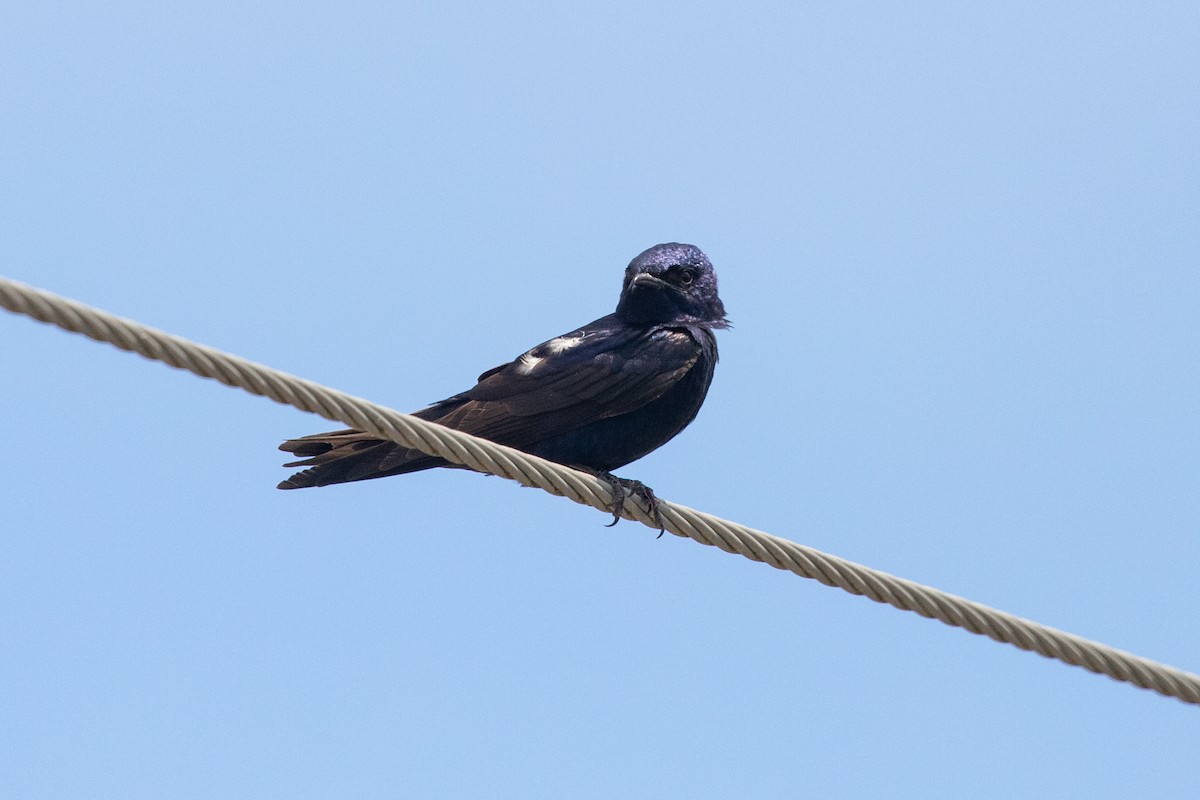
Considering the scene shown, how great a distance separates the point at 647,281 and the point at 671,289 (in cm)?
15

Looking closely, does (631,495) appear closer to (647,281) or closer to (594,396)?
(594,396)

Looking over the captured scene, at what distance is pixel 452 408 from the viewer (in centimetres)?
747

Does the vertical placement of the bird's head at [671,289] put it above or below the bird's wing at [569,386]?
above

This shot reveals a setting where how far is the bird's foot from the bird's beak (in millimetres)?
1663

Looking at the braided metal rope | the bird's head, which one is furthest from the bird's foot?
the bird's head

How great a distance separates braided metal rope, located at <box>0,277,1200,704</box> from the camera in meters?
4.00

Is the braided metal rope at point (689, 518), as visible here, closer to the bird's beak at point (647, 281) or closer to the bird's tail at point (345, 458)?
the bird's tail at point (345, 458)

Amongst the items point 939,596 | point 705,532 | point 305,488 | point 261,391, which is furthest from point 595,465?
point 261,391

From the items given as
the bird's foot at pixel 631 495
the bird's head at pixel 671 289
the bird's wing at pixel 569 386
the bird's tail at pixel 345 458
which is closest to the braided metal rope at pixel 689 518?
the bird's foot at pixel 631 495

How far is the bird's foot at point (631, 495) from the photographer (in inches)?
239

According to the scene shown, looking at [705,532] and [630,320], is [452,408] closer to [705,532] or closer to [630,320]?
[630,320]

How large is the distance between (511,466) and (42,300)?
65.5 inches

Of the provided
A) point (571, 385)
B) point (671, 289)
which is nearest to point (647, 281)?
point (671, 289)

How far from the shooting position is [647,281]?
7770mm
